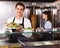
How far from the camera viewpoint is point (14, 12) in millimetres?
549

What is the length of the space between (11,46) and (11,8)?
17 centimetres

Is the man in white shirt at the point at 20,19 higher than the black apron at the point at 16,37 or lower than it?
higher

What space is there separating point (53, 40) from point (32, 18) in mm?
136

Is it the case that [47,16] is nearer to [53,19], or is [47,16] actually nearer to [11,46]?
[53,19]

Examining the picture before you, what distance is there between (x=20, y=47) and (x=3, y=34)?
0.09 meters

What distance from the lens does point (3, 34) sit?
483mm

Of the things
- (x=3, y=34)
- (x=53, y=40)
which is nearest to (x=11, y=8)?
(x=3, y=34)

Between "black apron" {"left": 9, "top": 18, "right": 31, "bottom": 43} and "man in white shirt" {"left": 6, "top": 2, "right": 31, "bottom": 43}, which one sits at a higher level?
"man in white shirt" {"left": 6, "top": 2, "right": 31, "bottom": 43}

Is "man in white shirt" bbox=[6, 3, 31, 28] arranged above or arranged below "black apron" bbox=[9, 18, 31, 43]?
above

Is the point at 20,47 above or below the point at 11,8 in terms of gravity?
below

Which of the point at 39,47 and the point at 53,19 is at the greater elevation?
the point at 53,19

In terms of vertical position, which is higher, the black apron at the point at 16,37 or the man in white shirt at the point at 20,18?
the man in white shirt at the point at 20,18

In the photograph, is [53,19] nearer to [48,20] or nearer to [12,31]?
[48,20]

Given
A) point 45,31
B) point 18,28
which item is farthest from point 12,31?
point 45,31
